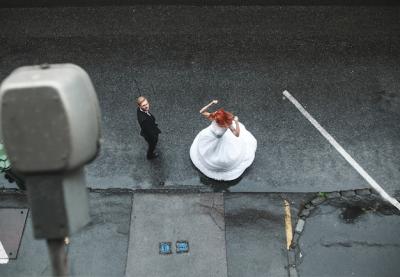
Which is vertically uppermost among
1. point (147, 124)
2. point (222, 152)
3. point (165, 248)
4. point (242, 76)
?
point (242, 76)

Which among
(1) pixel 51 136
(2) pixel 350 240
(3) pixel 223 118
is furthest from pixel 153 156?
(1) pixel 51 136

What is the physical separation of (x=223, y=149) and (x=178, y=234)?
1572mm

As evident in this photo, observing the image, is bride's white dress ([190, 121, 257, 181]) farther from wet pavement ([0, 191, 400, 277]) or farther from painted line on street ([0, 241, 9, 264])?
painted line on street ([0, 241, 9, 264])

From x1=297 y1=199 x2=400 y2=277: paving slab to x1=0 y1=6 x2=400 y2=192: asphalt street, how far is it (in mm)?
480

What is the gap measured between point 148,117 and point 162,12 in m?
3.87

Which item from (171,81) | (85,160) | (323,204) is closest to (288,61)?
(171,81)

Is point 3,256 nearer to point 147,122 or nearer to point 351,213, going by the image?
point 147,122

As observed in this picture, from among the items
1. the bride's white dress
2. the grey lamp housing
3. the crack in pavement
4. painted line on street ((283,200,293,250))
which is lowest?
the grey lamp housing

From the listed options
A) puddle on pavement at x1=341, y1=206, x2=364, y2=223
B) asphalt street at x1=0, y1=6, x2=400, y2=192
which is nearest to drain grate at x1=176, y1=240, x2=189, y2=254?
asphalt street at x1=0, y1=6, x2=400, y2=192

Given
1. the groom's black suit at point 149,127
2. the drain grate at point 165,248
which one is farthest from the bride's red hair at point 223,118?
the drain grate at point 165,248

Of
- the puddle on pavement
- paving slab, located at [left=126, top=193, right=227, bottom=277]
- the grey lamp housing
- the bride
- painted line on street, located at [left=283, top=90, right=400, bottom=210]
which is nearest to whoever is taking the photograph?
the grey lamp housing

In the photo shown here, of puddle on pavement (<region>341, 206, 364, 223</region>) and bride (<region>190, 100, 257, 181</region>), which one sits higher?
bride (<region>190, 100, 257, 181</region>)

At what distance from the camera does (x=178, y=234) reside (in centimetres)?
843

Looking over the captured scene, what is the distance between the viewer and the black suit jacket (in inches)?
330
